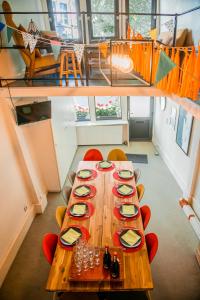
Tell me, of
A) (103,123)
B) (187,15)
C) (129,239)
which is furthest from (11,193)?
(187,15)

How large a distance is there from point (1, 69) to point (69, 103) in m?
2.46

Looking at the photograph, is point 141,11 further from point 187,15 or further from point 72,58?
point 72,58

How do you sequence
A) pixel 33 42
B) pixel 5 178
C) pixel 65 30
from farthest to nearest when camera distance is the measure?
1. pixel 65 30
2. pixel 5 178
3. pixel 33 42

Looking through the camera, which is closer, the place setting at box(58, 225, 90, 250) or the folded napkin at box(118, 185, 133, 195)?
the place setting at box(58, 225, 90, 250)

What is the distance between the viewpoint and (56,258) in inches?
96.5

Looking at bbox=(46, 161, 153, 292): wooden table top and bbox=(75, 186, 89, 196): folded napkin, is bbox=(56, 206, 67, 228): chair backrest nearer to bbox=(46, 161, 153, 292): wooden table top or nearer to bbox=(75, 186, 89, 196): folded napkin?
bbox=(46, 161, 153, 292): wooden table top

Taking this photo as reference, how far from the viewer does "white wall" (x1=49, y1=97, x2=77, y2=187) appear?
183 inches

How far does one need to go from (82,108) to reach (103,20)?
2.61m

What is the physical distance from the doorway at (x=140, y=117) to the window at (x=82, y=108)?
1403 millimetres

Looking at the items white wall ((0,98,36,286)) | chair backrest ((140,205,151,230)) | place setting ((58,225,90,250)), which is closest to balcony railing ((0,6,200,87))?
white wall ((0,98,36,286))

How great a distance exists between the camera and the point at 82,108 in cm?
688

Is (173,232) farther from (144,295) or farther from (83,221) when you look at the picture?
(83,221)

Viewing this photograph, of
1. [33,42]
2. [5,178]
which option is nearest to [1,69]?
[33,42]

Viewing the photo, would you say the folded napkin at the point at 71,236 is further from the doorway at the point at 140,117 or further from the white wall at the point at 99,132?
the doorway at the point at 140,117
